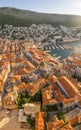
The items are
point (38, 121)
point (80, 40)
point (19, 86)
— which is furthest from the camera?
point (80, 40)

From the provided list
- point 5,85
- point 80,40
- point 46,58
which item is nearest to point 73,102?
point 5,85

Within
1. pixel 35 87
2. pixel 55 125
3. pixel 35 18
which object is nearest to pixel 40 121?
pixel 55 125

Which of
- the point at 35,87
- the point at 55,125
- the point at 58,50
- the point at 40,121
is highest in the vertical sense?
the point at 35,87

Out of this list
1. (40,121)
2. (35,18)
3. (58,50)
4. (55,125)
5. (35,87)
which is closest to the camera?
(55,125)

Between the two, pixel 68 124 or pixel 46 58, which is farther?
pixel 46 58

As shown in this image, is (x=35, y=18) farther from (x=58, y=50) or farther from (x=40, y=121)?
(x=40, y=121)

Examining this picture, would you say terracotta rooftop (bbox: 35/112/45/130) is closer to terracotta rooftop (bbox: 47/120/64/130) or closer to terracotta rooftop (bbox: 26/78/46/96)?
terracotta rooftop (bbox: 47/120/64/130)

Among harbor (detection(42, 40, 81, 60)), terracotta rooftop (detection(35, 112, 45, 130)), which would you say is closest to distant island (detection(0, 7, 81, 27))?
harbor (detection(42, 40, 81, 60))

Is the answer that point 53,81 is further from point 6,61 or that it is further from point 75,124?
point 6,61
